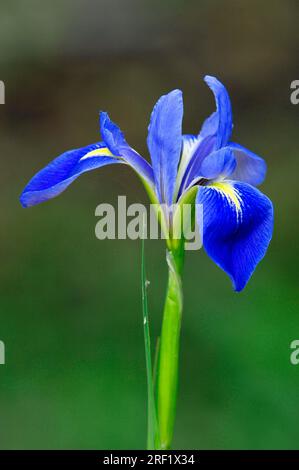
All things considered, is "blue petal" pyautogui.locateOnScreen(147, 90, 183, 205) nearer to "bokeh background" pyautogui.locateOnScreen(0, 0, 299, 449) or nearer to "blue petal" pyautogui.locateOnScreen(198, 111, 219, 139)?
"blue petal" pyautogui.locateOnScreen(198, 111, 219, 139)

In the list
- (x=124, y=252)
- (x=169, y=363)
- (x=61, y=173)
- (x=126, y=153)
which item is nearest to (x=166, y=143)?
(x=126, y=153)

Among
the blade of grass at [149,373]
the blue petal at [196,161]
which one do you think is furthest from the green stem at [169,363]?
the blue petal at [196,161]

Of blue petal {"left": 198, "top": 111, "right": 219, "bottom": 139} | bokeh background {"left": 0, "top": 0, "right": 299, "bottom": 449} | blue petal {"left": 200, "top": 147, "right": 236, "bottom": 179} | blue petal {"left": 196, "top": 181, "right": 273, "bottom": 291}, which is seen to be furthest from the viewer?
bokeh background {"left": 0, "top": 0, "right": 299, "bottom": 449}

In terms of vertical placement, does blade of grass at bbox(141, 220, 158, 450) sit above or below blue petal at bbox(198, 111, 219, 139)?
below

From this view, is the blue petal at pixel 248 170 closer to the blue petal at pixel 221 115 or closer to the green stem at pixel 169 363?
the blue petal at pixel 221 115

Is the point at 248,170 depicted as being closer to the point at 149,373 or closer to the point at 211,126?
the point at 211,126

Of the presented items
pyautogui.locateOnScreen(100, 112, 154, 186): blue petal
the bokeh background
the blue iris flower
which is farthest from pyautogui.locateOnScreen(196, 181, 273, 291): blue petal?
the bokeh background
